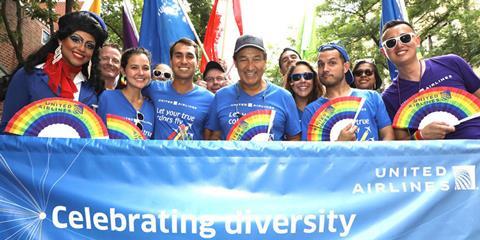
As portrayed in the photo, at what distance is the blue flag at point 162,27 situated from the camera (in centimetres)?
713

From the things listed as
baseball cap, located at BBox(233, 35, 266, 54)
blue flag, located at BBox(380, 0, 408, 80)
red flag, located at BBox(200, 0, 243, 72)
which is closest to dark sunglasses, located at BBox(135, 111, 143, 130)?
baseball cap, located at BBox(233, 35, 266, 54)

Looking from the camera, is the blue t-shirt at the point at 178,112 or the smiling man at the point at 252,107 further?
the blue t-shirt at the point at 178,112

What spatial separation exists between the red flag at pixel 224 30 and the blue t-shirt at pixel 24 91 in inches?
197

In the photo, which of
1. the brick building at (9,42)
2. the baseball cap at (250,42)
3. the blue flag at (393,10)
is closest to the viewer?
the baseball cap at (250,42)

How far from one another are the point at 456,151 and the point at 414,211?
0.45 meters

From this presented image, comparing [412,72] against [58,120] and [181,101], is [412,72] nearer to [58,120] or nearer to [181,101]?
[181,101]

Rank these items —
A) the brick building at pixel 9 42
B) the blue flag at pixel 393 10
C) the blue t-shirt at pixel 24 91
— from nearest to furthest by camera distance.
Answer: the blue t-shirt at pixel 24 91 < the blue flag at pixel 393 10 < the brick building at pixel 9 42

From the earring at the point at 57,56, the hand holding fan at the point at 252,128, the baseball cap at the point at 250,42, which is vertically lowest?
the hand holding fan at the point at 252,128

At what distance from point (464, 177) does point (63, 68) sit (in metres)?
2.98

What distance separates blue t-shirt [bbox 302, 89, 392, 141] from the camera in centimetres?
360

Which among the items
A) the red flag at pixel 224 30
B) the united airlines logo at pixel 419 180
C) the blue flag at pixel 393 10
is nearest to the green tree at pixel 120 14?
the red flag at pixel 224 30

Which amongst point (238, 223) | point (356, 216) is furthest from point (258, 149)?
point (356, 216)

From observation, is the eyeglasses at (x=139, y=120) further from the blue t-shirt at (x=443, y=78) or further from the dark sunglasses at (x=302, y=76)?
the blue t-shirt at (x=443, y=78)

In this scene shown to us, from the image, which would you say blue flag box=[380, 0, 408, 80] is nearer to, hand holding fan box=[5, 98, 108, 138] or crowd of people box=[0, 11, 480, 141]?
crowd of people box=[0, 11, 480, 141]
